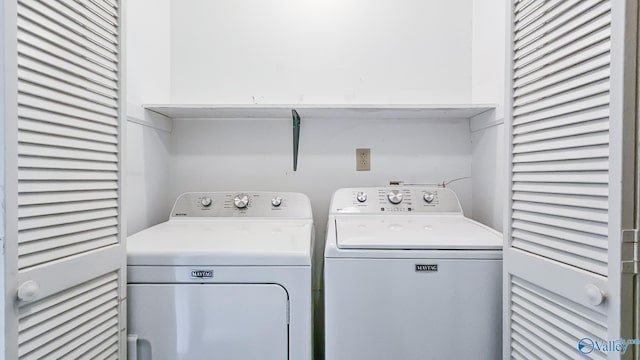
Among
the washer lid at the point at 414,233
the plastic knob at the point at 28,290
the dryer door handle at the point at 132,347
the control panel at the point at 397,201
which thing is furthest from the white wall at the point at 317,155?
the plastic knob at the point at 28,290

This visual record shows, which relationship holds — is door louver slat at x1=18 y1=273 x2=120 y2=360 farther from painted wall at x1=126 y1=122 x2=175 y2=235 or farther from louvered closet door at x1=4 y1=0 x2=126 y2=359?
painted wall at x1=126 y1=122 x2=175 y2=235

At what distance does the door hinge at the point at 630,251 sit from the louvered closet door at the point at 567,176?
0.04ft

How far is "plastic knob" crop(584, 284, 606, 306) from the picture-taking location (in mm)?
764

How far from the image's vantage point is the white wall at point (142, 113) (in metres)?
1.61

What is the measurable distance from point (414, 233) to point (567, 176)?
56cm

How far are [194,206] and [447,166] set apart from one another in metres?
1.45

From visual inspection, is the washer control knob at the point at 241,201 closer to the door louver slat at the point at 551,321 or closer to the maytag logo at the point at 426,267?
the maytag logo at the point at 426,267

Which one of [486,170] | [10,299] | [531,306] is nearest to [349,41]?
[486,170]

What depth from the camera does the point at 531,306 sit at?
3.34 feet

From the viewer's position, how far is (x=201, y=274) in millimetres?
1141

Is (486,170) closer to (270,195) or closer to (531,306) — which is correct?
(531,306)

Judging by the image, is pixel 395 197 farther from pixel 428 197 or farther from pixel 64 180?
pixel 64 180

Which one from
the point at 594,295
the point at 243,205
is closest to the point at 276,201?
the point at 243,205

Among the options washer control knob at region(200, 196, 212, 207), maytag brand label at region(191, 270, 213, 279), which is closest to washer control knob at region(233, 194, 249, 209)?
washer control knob at region(200, 196, 212, 207)
